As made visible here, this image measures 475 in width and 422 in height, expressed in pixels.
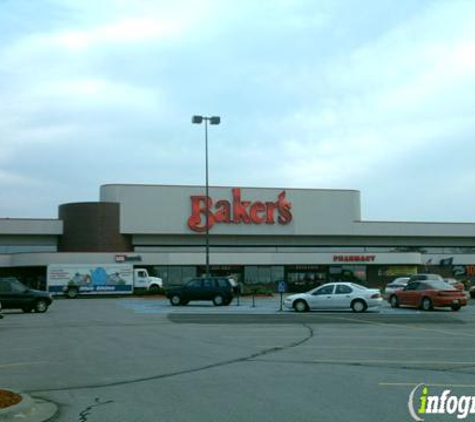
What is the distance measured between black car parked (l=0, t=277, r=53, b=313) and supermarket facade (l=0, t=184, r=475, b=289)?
3510 centimetres

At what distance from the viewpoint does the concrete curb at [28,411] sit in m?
8.34

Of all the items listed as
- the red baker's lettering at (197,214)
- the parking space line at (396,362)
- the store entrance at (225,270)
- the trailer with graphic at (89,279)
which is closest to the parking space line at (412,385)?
the parking space line at (396,362)

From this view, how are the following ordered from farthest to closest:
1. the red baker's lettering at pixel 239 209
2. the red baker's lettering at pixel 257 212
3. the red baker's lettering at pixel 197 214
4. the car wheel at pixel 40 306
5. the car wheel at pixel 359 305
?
1. the red baker's lettering at pixel 257 212
2. the red baker's lettering at pixel 239 209
3. the red baker's lettering at pixel 197 214
4. the car wheel at pixel 40 306
5. the car wheel at pixel 359 305

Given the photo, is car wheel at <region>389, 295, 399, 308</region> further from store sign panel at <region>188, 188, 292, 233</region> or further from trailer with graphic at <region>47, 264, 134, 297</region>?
store sign panel at <region>188, 188, 292, 233</region>

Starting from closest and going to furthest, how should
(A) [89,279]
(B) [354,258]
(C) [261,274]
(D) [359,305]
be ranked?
(D) [359,305]
(A) [89,279]
(C) [261,274]
(B) [354,258]

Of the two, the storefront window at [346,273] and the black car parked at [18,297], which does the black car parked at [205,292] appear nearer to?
the black car parked at [18,297]

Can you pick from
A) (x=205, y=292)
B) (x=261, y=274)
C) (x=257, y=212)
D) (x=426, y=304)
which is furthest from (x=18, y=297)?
(x=257, y=212)

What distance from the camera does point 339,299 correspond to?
102ft

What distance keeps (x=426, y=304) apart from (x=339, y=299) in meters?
4.32

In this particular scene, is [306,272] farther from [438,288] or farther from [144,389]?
[144,389]

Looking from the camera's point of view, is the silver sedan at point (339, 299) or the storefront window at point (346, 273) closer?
the silver sedan at point (339, 299)

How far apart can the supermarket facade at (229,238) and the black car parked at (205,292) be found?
29.9 meters

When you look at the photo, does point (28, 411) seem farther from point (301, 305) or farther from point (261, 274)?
point (261, 274)

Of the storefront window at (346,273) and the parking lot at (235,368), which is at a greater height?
the storefront window at (346,273)
